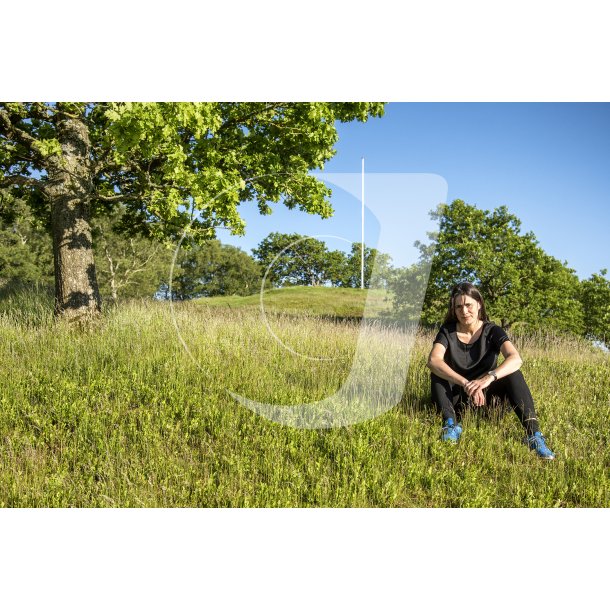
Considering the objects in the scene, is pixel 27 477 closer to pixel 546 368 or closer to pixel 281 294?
pixel 281 294

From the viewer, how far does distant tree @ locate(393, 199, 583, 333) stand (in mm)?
9547

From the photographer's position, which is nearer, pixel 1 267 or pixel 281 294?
pixel 281 294

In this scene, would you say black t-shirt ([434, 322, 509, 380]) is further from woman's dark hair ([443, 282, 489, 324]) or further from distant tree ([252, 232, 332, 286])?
distant tree ([252, 232, 332, 286])

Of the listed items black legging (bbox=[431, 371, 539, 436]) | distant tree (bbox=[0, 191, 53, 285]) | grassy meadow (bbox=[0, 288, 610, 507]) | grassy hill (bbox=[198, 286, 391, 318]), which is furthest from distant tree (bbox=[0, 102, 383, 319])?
distant tree (bbox=[0, 191, 53, 285])

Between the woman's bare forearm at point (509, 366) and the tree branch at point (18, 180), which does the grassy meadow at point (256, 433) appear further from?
the tree branch at point (18, 180)

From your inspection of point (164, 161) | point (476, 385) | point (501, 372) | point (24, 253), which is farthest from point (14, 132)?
point (24, 253)

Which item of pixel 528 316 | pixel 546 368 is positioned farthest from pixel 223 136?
pixel 528 316

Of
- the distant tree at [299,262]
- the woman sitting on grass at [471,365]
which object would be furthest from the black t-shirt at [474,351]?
the distant tree at [299,262]

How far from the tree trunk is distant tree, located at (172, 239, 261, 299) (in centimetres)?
281

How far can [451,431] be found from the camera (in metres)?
3.85

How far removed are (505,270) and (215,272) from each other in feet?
28.9

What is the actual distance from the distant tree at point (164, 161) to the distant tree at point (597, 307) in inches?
750
